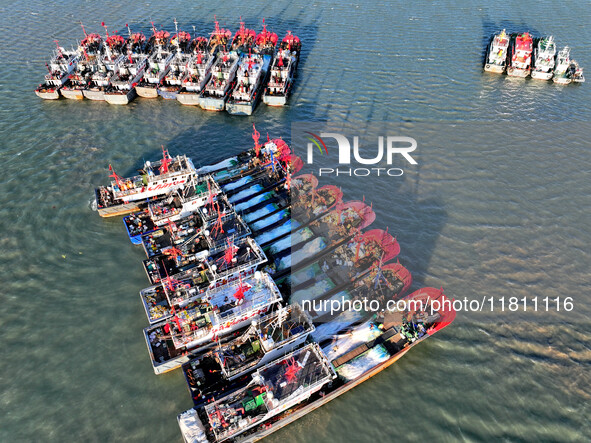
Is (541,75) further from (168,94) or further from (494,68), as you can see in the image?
(168,94)

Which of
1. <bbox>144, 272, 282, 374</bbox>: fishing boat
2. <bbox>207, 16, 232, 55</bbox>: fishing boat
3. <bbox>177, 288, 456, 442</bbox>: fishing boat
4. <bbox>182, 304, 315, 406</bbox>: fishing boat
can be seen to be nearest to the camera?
<bbox>177, 288, 456, 442</bbox>: fishing boat

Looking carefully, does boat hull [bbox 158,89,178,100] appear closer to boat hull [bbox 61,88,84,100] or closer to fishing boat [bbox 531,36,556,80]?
boat hull [bbox 61,88,84,100]

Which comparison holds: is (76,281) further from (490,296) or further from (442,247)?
(490,296)

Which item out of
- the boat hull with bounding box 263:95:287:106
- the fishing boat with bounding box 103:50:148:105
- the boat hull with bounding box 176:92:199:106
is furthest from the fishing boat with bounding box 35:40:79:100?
the boat hull with bounding box 263:95:287:106

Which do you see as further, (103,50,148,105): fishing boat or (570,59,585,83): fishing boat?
(570,59,585,83): fishing boat

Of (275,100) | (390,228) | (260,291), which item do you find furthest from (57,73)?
(390,228)

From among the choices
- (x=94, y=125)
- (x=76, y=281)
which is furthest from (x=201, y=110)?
(x=76, y=281)
